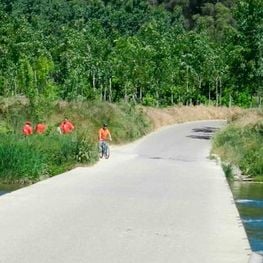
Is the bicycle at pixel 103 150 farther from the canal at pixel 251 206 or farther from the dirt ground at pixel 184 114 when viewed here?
the dirt ground at pixel 184 114

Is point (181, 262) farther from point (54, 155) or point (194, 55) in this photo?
point (194, 55)

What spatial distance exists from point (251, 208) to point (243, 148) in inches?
499

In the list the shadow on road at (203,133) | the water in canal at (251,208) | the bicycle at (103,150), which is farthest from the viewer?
the shadow on road at (203,133)

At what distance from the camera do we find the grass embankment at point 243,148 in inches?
1082

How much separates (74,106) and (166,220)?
30.9 meters

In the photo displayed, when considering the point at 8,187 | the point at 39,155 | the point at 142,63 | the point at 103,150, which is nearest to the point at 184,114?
the point at 142,63

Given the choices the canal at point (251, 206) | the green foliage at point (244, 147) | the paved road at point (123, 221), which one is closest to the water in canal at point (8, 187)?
the canal at point (251, 206)

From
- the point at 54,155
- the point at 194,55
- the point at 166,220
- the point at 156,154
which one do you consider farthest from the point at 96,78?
the point at 166,220

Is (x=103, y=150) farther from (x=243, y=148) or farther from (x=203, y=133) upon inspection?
(x=203, y=133)

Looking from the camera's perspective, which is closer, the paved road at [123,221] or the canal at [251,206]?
the paved road at [123,221]

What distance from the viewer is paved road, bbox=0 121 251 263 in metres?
9.10

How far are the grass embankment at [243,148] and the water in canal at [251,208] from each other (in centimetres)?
116

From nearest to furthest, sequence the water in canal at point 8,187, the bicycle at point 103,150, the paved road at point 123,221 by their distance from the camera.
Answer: the paved road at point 123,221 < the water in canal at point 8,187 < the bicycle at point 103,150

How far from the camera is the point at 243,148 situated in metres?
31.1
